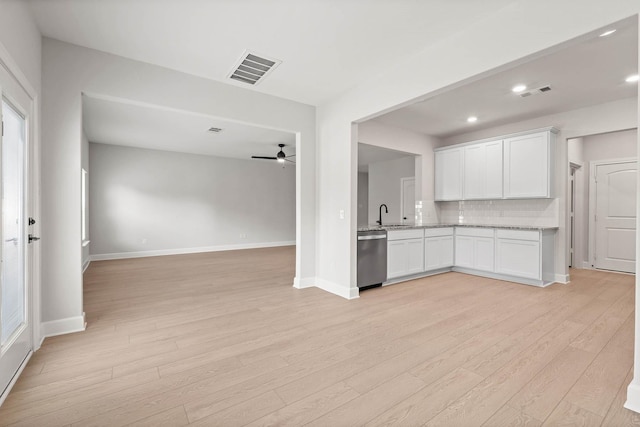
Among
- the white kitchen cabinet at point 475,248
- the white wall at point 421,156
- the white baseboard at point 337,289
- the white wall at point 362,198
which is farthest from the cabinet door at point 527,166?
the white wall at point 362,198

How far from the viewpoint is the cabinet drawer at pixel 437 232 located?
16.4ft

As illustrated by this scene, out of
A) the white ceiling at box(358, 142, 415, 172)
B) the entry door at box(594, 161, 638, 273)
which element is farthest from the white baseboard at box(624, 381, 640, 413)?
the white ceiling at box(358, 142, 415, 172)

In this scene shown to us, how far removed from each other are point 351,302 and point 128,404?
2473 millimetres

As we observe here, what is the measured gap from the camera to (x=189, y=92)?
11.3 feet

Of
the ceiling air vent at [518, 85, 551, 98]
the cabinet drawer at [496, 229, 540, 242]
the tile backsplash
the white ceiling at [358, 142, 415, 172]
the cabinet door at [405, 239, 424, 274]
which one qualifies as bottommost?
the cabinet door at [405, 239, 424, 274]

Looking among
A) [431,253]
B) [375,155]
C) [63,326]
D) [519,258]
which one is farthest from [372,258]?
A: [375,155]

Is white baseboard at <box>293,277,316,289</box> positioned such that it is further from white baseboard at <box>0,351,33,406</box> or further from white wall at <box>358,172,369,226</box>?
white wall at <box>358,172,369,226</box>

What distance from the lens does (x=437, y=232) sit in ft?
16.9

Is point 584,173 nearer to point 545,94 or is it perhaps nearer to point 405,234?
point 545,94

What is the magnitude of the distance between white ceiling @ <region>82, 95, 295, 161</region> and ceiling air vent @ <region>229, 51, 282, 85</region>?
77cm

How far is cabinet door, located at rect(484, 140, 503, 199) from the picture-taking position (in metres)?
5.12

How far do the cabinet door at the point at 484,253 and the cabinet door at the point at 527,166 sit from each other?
872 mm

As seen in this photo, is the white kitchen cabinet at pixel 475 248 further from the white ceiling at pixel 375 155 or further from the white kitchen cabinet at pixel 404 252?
the white ceiling at pixel 375 155

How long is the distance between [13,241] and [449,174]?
6155 mm
